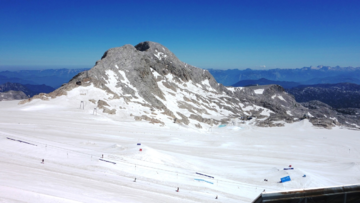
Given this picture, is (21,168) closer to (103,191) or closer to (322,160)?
(103,191)

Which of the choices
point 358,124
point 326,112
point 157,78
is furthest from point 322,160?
point 326,112

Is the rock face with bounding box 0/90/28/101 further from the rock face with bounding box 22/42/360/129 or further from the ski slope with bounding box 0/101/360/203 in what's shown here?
the ski slope with bounding box 0/101/360/203

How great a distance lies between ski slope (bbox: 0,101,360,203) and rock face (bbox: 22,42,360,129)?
7.76 m

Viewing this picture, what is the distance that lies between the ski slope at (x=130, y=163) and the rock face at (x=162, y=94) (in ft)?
25.5

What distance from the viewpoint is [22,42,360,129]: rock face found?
199 feet

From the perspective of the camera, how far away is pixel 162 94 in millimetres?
84312

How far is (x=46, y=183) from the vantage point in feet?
50.0

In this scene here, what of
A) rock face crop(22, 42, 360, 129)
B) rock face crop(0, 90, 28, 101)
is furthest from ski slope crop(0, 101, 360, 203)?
rock face crop(0, 90, 28, 101)

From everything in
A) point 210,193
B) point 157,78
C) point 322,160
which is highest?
point 157,78

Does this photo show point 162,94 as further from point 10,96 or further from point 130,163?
point 10,96

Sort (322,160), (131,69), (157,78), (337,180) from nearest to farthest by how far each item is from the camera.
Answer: (337,180), (322,160), (131,69), (157,78)

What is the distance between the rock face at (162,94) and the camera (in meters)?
60.7

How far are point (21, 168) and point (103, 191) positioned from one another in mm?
7770

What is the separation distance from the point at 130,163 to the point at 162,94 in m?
62.4
